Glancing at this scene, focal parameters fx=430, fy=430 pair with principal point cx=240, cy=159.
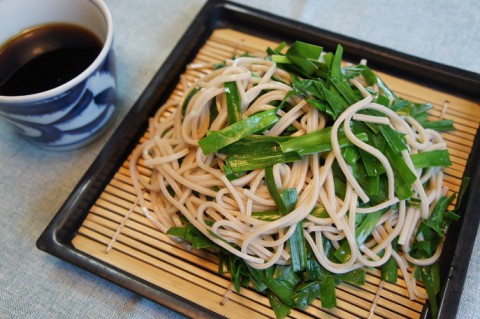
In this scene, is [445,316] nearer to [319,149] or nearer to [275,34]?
[319,149]

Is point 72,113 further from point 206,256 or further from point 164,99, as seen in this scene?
point 206,256

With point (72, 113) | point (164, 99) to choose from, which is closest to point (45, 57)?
point (72, 113)

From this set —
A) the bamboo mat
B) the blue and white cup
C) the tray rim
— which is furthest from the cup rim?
the bamboo mat

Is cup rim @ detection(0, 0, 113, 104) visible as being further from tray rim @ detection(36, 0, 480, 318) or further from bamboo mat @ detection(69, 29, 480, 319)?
bamboo mat @ detection(69, 29, 480, 319)

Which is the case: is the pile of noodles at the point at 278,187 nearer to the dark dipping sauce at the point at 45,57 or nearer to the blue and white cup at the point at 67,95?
the blue and white cup at the point at 67,95

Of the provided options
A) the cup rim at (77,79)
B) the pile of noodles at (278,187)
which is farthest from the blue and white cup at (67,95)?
the pile of noodles at (278,187)

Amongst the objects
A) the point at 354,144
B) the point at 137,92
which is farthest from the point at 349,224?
the point at 137,92
